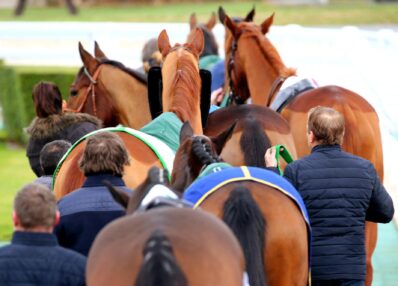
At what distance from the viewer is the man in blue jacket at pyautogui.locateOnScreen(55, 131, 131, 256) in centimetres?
513

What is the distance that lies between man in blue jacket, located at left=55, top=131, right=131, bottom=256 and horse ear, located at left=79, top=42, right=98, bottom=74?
311cm

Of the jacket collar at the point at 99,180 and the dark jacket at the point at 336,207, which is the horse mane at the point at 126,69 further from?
the jacket collar at the point at 99,180

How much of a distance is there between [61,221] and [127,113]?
3.33 m

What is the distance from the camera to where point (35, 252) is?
4.21 meters

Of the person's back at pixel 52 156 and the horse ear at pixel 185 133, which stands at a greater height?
the horse ear at pixel 185 133

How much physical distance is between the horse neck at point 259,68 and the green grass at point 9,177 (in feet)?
10.0

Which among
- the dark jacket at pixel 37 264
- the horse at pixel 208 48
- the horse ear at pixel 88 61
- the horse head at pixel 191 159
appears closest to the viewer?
the dark jacket at pixel 37 264

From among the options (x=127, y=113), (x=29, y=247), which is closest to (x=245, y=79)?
(x=127, y=113)

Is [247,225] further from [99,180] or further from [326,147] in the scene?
[326,147]

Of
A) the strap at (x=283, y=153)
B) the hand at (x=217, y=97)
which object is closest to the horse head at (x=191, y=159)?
the strap at (x=283, y=153)

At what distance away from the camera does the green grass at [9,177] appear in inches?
468

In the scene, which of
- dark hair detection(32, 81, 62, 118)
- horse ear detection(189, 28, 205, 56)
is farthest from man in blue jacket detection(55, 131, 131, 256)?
dark hair detection(32, 81, 62, 118)

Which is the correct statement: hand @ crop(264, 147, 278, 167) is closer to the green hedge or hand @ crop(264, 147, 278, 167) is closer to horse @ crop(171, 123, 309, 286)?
horse @ crop(171, 123, 309, 286)

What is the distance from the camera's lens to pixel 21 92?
17.3 meters
